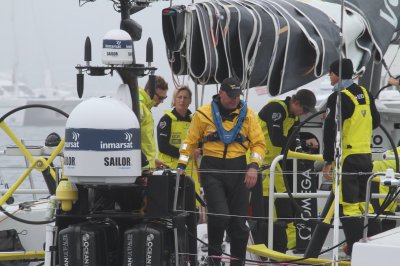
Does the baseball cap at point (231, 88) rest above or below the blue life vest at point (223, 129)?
above

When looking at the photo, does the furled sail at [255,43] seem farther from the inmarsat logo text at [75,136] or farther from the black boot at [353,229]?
the inmarsat logo text at [75,136]

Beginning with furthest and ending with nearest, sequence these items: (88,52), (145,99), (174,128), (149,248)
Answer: (174,128) → (145,99) → (88,52) → (149,248)

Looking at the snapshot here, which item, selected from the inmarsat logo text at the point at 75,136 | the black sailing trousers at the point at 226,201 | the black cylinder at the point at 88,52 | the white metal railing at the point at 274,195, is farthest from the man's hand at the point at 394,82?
the inmarsat logo text at the point at 75,136

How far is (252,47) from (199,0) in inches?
29.8

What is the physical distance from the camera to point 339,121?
6426 mm

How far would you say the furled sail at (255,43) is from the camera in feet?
26.0

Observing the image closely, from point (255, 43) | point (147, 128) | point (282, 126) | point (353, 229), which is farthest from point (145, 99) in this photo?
point (353, 229)

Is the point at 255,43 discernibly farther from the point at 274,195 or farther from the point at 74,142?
the point at 74,142

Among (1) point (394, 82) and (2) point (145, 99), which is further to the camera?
(1) point (394, 82)

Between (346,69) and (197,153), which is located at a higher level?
(346,69)

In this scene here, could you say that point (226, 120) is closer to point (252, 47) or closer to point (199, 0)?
point (252, 47)

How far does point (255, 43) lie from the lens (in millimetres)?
8023

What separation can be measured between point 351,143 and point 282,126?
1413mm

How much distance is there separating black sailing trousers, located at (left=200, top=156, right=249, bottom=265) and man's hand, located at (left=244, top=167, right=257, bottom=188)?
7 cm
